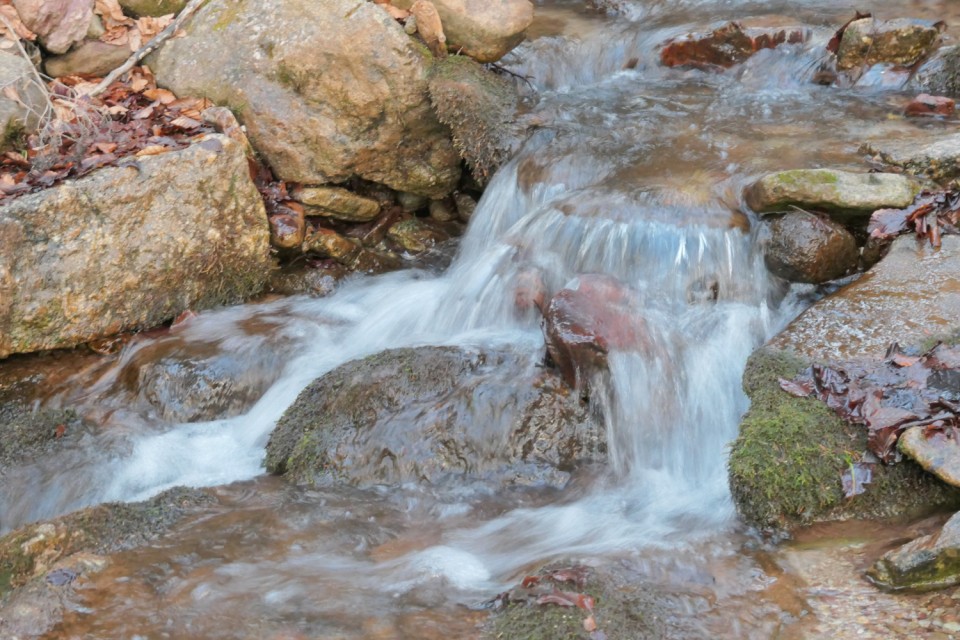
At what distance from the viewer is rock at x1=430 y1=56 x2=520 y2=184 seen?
21.7ft

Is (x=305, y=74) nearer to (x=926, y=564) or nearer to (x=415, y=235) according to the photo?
(x=415, y=235)

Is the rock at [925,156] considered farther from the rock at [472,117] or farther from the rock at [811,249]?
the rock at [472,117]

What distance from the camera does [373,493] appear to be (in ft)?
14.4

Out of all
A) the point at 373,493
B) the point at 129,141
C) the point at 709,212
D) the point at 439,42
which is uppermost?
the point at 439,42

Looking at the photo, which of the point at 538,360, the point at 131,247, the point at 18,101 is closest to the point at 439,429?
the point at 538,360

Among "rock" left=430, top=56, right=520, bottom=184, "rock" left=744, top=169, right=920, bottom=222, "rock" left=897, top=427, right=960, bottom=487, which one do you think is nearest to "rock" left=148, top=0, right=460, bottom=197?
"rock" left=430, top=56, right=520, bottom=184

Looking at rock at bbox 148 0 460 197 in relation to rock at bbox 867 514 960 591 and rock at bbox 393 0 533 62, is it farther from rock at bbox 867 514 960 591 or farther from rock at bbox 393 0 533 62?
rock at bbox 867 514 960 591

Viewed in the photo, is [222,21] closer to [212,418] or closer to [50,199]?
[50,199]

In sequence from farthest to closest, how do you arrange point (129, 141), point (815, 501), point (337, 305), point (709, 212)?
point (337, 305) < point (129, 141) < point (709, 212) < point (815, 501)

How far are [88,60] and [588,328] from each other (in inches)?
182

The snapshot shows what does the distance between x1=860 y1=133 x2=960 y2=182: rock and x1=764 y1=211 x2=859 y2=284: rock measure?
822 millimetres

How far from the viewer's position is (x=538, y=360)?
4.91 metres

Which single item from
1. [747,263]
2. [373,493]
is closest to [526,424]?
[373,493]

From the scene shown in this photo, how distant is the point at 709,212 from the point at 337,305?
2.83 m
